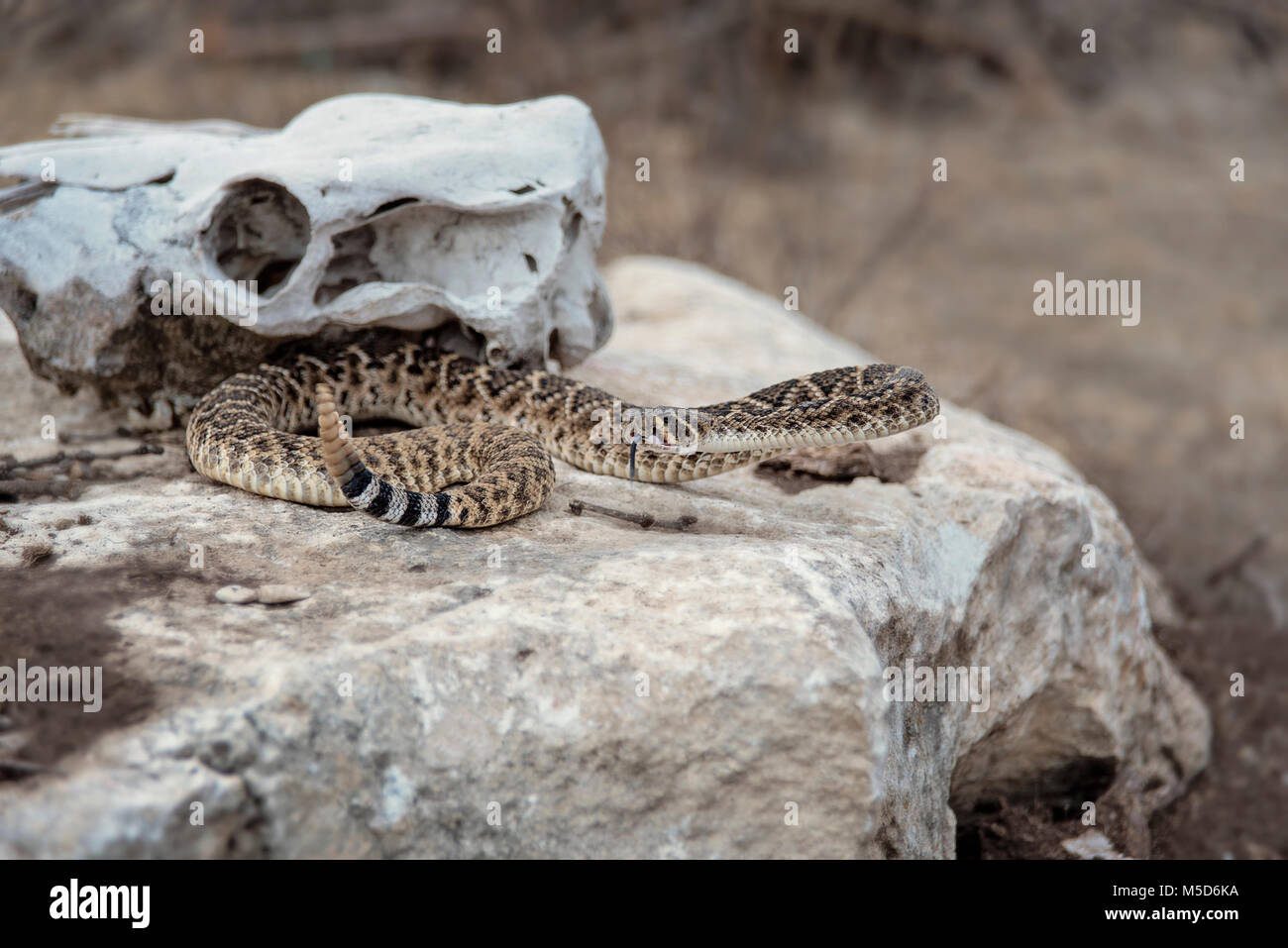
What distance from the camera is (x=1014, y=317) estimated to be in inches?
560

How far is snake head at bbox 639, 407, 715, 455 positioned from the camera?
5230 mm

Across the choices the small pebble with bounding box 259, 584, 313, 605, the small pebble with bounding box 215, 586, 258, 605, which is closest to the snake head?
the small pebble with bounding box 259, 584, 313, 605

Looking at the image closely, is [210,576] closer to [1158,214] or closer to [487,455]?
[487,455]

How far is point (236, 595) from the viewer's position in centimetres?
418

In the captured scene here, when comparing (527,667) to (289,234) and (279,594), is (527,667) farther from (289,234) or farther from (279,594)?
(289,234)

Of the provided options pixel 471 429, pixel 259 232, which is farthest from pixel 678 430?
pixel 259 232

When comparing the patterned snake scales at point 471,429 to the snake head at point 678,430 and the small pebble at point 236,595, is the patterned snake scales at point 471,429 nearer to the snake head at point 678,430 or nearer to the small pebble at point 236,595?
the snake head at point 678,430

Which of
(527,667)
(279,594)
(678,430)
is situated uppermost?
(678,430)

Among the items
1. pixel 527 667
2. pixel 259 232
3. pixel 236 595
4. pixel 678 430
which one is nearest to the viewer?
pixel 527 667

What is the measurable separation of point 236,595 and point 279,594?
5.7 inches

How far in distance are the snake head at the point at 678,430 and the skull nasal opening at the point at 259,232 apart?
6.65 feet

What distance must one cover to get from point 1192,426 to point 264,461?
9982 mm

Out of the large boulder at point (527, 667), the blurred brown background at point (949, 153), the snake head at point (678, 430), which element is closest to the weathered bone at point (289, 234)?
the large boulder at point (527, 667)
